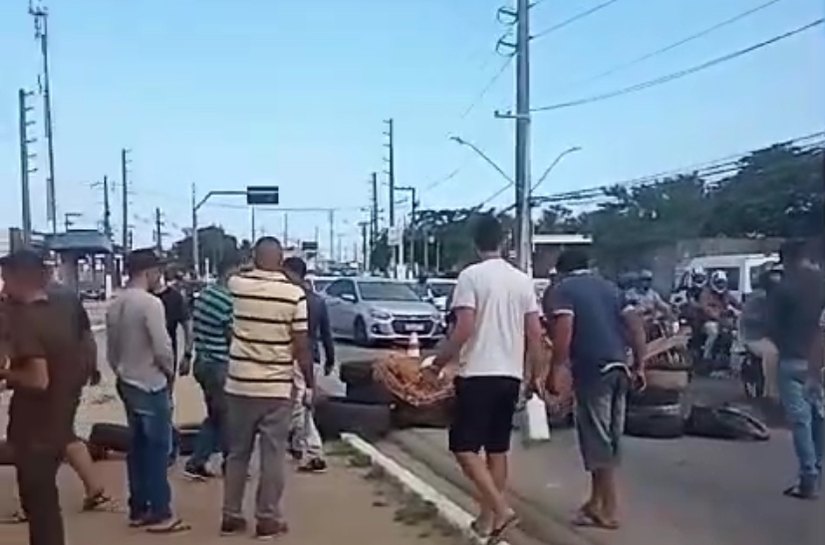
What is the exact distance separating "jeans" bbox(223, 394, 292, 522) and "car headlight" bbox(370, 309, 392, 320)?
76.3 feet

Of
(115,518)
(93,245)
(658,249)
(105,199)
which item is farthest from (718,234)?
(105,199)

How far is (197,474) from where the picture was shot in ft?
36.1

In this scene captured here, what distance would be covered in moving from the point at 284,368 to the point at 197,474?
295cm

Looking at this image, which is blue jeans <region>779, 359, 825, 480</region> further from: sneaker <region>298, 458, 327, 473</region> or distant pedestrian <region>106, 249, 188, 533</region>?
sneaker <region>298, 458, 327, 473</region>

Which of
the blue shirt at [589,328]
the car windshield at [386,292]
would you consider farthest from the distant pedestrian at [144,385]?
the car windshield at [386,292]

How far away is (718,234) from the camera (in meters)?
11.2

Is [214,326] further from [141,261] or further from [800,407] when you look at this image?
[800,407]

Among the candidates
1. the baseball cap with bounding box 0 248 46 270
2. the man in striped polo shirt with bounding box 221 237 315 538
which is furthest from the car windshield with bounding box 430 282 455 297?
the baseball cap with bounding box 0 248 46 270

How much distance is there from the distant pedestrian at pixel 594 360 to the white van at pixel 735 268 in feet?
3.72

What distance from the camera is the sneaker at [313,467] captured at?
11430 mm

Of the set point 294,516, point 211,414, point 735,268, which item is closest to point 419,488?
point 294,516

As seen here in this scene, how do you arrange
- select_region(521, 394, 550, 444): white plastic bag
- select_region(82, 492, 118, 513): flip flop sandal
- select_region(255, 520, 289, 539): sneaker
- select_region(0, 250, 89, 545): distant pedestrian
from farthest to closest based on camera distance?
1. select_region(521, 394, 550, 444): white plastic bag
2. select_region(82, 492, 118, 513): flip flop sandal
3. select_region(255, 520, 289, 539): sneaker
4. select_region(0, 250, 89, 545): distant pedestrian

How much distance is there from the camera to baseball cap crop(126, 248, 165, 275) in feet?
29.7

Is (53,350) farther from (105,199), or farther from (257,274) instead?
(105,199)
